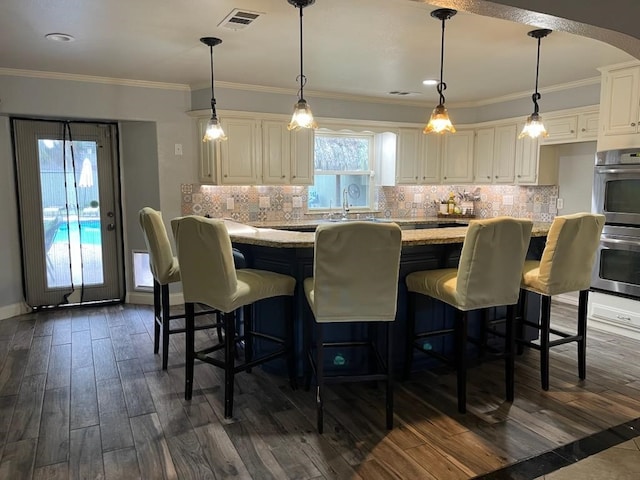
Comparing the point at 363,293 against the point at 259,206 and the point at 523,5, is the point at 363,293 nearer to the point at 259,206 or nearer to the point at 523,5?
the point at 523,5

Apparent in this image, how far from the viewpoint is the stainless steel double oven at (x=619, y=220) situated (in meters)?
3.97

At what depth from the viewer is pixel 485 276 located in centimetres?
266

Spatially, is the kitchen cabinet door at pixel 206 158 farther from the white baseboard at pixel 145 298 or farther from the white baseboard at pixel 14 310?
the white baseboard at pixel 14 310

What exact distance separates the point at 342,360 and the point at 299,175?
2924 millimetres

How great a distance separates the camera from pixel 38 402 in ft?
9.46

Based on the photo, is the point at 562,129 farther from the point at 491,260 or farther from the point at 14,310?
the point at 14,310

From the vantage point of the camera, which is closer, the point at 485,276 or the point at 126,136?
the point at 485,276

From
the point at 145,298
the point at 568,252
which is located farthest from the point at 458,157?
the point at 145,298

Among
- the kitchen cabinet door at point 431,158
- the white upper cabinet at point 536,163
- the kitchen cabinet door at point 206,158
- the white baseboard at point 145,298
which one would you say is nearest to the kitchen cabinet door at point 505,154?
the white upper cabinet at point 536,163

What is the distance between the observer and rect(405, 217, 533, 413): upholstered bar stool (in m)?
2.59

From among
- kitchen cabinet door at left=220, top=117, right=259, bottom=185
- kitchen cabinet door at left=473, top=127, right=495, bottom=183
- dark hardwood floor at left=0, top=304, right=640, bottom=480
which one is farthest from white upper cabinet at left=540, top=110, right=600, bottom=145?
kitchen cabinet door at left=220, top=117, right=259, bottom=185

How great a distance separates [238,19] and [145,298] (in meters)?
3.43

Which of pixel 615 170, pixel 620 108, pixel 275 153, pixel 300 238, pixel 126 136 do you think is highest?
pixel 620 108

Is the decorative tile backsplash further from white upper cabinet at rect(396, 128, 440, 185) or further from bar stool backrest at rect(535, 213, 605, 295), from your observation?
bar stool backrest at rect(535, 213, 605, 295)
